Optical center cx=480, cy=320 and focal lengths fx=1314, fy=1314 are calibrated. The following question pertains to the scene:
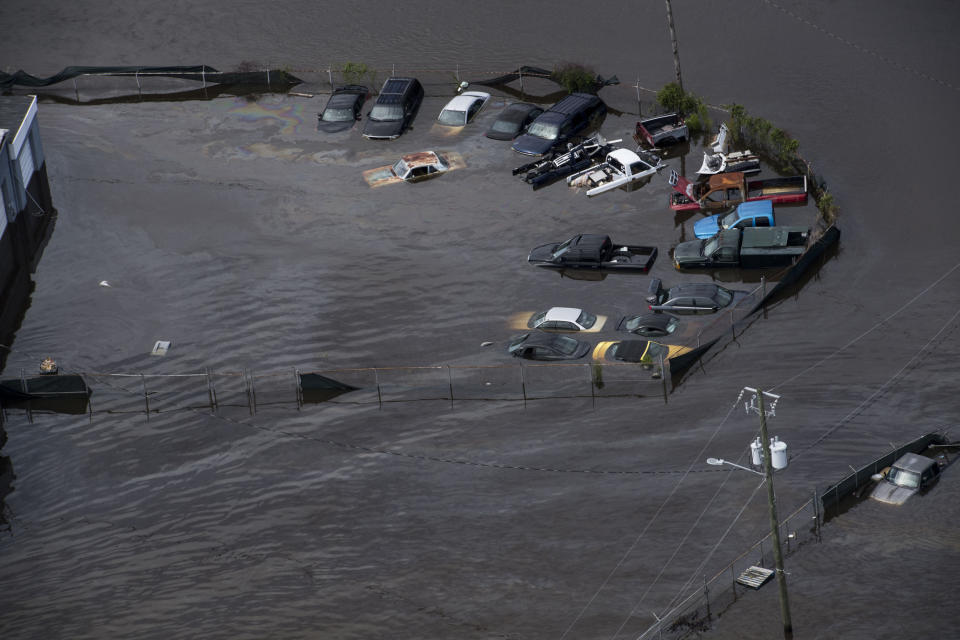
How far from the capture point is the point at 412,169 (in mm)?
68750

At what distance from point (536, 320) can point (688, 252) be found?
842cm

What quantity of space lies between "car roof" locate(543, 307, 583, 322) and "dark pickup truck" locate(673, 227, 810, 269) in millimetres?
6433

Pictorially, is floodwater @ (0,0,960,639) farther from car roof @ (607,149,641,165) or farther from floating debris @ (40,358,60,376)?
car roof @ (607,149,641,165)

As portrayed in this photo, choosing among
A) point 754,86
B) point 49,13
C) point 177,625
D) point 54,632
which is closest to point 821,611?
point 177,625

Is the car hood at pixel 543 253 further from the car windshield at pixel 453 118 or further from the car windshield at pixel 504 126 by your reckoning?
the car windshield at pixel 453 118

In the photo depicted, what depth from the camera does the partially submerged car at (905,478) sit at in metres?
43.7

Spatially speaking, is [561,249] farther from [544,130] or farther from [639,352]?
[544,130]

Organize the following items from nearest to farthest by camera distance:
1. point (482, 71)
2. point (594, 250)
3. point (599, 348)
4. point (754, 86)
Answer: point (599, 348)
point (594, 250)
point (754, 86)
point (482, 71)

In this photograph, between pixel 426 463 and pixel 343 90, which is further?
pixel 343 90

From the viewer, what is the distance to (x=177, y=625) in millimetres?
42688

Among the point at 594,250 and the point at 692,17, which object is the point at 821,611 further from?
the point at 692,17

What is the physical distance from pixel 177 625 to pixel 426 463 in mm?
10885

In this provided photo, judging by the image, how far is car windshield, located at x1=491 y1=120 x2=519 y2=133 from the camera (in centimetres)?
7194

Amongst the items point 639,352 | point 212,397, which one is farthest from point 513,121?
point 212,397
